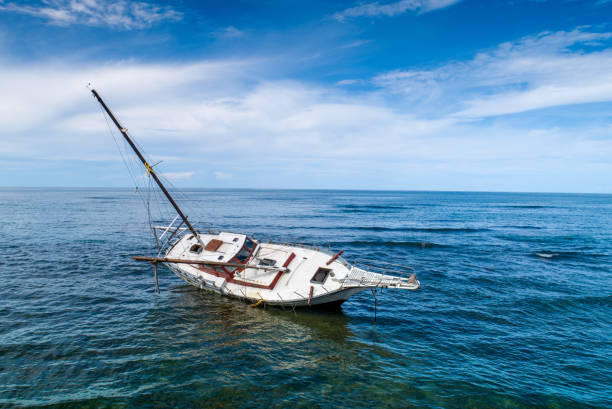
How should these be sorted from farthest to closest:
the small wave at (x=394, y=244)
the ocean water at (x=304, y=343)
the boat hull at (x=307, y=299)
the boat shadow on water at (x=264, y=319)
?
1. the small wave at (x=394, y=244)
2. the boat hull at (x=307, y=299)
3. the boat shadow on water at (x=264, y=319)
4. the ocean water at (x=304, y=343)

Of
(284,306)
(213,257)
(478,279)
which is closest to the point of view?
(284,306)

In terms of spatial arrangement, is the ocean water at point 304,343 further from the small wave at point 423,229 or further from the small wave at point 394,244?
the small wave at point 423,229

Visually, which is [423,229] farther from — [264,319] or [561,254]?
[264,319]

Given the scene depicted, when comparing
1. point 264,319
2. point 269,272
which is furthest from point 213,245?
point 264,319

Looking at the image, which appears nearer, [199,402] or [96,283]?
[199,402]

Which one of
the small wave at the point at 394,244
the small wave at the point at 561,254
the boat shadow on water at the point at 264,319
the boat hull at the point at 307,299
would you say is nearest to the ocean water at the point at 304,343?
the boat shadow on water at the point at 264,319

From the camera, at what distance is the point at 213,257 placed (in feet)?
94.6

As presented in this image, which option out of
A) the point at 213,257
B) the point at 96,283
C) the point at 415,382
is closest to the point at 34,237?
the point at 96,283

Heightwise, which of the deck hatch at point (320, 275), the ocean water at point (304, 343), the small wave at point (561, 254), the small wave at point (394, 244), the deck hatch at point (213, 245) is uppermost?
the deck hatch at point (213, 245)

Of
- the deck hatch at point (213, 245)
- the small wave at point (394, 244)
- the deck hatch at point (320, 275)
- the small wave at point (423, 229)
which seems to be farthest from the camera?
the small wave at point (423, 229)

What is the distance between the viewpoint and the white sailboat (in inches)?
965

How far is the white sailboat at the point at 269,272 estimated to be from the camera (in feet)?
80.4

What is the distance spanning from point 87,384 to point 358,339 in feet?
52.5

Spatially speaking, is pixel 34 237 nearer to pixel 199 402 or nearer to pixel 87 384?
pixel 87 384
